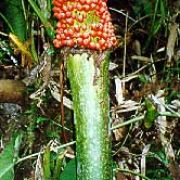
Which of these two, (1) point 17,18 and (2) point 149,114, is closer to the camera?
(2) point 149,114

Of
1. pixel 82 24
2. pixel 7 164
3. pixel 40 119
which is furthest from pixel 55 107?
pixel 82 24

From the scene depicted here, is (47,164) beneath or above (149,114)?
beneath

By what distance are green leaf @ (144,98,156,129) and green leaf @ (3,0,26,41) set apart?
0.53 metres

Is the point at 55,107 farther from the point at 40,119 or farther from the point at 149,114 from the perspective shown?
the point at 149,114

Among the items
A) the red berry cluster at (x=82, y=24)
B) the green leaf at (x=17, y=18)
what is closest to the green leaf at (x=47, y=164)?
the red berry cluster at (x=82, y=24)

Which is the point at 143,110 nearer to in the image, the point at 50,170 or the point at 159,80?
the point at 159,80

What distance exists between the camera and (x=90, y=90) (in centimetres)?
129

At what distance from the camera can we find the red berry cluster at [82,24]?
124 centimetres

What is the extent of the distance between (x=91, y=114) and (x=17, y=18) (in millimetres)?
593

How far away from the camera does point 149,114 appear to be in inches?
56.8

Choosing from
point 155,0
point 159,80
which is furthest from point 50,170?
point 155,0

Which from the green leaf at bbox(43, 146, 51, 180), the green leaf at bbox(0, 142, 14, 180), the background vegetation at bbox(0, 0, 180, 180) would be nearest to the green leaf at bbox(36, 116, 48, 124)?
the background vegetation at bbox(0, 0, 180, 180)

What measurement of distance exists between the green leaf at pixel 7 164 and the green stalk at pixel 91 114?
0.73 feet

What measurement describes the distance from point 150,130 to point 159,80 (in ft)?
0.89
